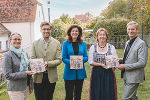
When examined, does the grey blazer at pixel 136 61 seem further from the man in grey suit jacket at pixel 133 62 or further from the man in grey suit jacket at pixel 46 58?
the man in grey suit jacket at pixel 46 58

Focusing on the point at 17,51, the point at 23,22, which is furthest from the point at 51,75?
the point at 23,22

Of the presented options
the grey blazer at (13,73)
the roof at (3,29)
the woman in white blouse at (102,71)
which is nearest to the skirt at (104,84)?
the woman in white blouse at (102,71)

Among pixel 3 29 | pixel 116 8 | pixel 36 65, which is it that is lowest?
pixel 36 65

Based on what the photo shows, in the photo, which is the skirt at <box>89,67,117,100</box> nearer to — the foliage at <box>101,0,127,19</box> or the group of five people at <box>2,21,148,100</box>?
the group of five people at <box>2,21,148,100</box>

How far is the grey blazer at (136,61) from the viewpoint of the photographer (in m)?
3.73

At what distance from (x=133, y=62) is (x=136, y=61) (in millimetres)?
64

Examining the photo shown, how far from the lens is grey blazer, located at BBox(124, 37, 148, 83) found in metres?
3.73

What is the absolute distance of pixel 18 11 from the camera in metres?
23.6

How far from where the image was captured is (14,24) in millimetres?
23609

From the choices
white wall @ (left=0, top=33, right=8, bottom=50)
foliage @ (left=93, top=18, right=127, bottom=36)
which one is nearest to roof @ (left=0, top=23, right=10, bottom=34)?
white wall @ (left=0, top=33, right=8, bottom=50)

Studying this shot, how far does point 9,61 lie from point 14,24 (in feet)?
70.8

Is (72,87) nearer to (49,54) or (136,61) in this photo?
(49,54)

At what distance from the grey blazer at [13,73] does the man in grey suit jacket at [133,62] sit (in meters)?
1.99

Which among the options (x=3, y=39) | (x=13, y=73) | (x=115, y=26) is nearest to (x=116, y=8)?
(x=115, y=26)
